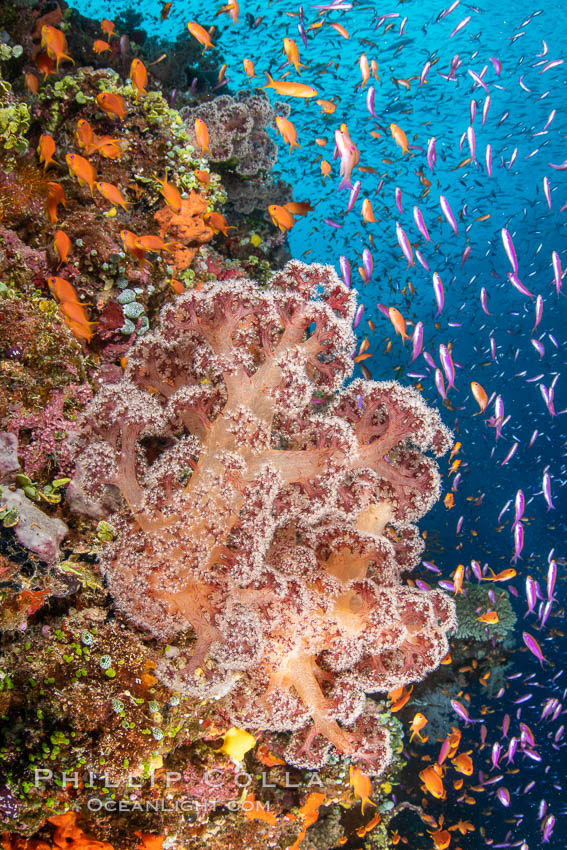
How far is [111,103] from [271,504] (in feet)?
14.7

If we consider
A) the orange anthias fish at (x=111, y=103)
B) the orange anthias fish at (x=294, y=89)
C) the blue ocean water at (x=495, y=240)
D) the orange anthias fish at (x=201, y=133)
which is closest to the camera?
the orange anthias fish at (x=111, y=103)

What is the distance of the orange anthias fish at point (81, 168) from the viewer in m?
4.02

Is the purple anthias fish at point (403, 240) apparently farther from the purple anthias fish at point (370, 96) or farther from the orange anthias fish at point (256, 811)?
the orange anthias fish at point (256, 811)

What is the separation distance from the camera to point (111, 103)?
4.55m

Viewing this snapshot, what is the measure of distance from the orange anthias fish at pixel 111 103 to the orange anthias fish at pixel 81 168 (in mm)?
887

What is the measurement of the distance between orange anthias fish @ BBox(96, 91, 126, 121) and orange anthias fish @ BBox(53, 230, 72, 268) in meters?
1.67

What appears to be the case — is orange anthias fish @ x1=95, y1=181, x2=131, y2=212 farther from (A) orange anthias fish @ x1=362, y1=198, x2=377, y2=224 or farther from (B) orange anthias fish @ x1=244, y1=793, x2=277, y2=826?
(B) orange anthias fish @ x1=244, y1=793, x2=277, y2=826

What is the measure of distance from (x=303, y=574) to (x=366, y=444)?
4.12 ft

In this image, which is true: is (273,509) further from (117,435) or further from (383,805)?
(383,805)

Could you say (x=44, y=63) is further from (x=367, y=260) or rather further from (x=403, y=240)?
(x=403, y=240)

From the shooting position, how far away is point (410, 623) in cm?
432

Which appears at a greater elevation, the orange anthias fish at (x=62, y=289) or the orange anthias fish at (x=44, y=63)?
the orange anthias fish at (x=44, y=63)

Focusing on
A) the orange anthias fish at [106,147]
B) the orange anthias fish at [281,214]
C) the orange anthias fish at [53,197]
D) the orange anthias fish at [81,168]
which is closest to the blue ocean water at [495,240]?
the orange anthias fish at [281,214]

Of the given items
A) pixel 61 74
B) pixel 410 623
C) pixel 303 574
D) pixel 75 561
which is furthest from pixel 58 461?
pixel 61 74
